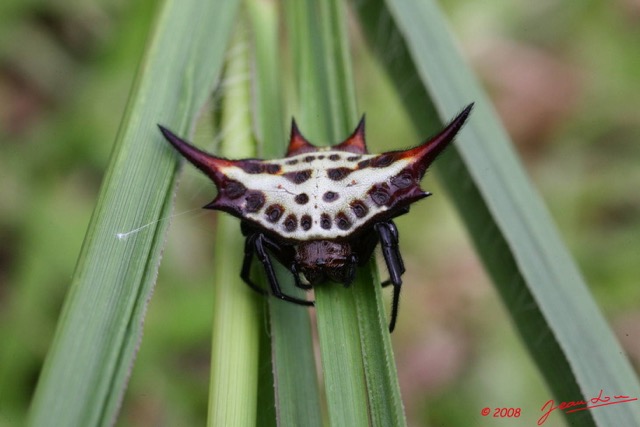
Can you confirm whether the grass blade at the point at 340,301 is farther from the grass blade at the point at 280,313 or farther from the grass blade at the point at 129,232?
the grass blade at the point at 129,232

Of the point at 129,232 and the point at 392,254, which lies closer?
the point at 129,232

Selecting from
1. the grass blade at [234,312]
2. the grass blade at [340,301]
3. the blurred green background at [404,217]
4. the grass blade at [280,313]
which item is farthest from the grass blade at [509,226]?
the blurred green background at [404,217]

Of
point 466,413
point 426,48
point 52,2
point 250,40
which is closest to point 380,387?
point 426,48

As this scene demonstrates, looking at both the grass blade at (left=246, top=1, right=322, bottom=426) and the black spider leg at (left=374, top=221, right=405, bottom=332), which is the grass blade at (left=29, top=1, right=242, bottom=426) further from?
the black spider leg at (left=374, top=221, right=405, bottom=332)

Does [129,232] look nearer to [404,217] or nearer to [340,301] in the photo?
[340,301]


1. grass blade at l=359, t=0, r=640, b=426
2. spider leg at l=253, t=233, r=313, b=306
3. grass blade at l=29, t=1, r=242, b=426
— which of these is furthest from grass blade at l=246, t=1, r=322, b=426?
grass blade at l=359, t=0, r=640, b=426

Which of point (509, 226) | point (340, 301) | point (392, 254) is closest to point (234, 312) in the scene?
point (340, 301)
